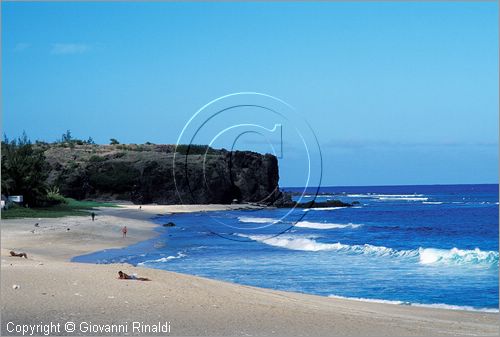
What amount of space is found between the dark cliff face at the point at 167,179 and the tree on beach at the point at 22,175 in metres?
44.0

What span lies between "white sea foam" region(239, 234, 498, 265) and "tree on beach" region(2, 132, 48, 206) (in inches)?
948

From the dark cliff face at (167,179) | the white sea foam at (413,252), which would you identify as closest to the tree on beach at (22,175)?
the white sea foam at (413,252)

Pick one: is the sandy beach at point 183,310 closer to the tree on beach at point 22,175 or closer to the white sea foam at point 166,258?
the white sea foam at point 166,258

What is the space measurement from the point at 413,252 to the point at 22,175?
3508 cm

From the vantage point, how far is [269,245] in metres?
39.2

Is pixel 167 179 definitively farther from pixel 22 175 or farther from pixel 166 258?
pixel 166 258

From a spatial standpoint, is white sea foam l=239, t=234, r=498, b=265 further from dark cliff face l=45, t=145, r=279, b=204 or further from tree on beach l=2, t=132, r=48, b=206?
dark cliff face l=45, t=145, r=279, b=204

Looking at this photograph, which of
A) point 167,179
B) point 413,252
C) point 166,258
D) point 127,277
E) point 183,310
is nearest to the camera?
point 183,310

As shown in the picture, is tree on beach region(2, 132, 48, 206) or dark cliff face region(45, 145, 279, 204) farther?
dark cliff face region(45, 145, 279, 204)

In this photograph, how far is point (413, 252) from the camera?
34281 millimetres

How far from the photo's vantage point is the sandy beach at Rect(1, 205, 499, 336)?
11680 mm

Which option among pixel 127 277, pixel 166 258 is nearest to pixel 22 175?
pixel 166 258

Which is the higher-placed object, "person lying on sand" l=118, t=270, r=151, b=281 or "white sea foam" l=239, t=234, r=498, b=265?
"person lying on sand" l=118, t=270, r=151, b=281

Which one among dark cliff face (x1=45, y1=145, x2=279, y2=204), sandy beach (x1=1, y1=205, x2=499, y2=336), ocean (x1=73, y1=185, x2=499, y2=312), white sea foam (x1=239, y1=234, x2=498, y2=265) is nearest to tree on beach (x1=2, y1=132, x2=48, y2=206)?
ocean (x1=73, y1=185, x2=499, y2=312)
